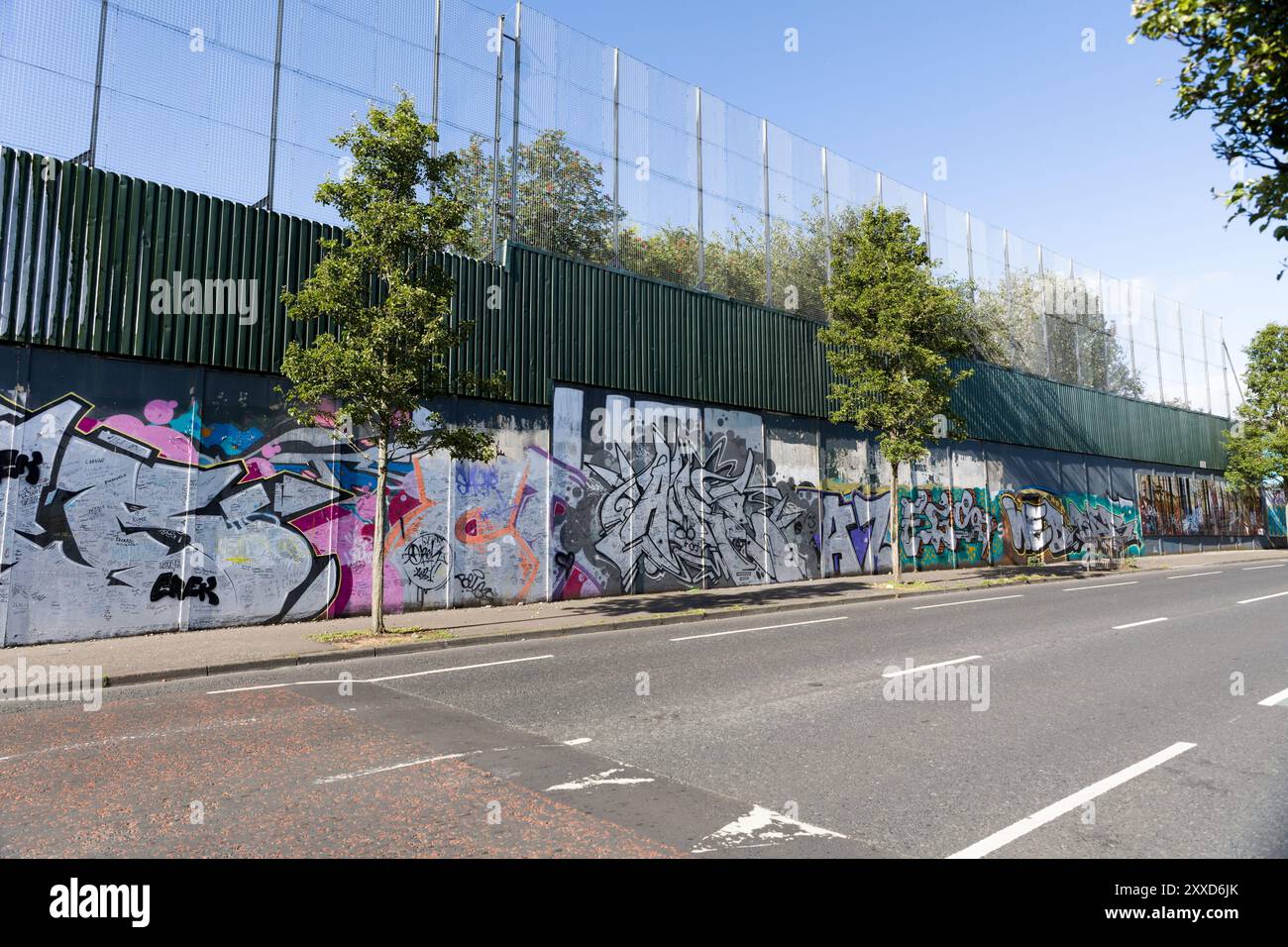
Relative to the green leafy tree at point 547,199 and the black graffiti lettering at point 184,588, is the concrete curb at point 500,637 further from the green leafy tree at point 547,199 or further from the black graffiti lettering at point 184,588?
the green leafy tree at point 547,199

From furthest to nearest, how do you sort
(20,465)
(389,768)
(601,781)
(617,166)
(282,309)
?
(617,166)
(282,309)
(20,465)
(389,768)
(601,781)

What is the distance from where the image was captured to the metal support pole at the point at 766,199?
2266 centimetres

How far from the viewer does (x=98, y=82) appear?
494 inches

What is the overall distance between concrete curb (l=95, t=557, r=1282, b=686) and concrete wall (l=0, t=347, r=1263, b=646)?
3407 mm

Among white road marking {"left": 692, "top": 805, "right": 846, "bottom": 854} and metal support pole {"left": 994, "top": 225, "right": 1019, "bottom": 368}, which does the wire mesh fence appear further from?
white road marking {"left": 692, "top": 805, "right": 846, "bottom": 854}

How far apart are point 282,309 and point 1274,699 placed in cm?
1466

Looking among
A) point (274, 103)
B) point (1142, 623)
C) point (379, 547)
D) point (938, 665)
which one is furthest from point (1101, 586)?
point (274, 103)

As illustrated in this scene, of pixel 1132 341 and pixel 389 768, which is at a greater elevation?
pixel 1132 341

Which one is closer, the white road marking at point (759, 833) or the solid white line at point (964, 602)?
the white road marking at point (759, 833)

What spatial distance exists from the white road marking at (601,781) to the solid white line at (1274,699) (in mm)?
5773

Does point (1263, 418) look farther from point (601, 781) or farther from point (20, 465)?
point (20, 465)

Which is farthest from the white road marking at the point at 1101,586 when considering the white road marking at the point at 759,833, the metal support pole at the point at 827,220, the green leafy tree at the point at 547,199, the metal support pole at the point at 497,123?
the white road marking at the point at 759,833

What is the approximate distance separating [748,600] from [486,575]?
5690 mm

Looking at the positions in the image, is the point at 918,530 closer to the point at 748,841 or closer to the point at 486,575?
the point at 486,575
